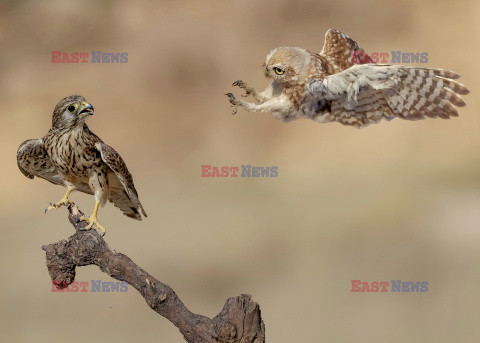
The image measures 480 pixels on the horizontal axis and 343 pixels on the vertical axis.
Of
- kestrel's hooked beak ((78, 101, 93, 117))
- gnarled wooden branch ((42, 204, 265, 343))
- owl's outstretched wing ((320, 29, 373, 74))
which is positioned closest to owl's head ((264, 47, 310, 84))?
owl's outstretched wing ((320, 29, 373, 74))

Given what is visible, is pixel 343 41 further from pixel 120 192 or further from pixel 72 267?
pixel 72 267

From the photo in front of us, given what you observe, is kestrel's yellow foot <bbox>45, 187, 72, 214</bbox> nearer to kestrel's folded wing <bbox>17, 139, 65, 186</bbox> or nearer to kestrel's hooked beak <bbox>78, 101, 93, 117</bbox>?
kestrel's folded wing <bbox>17, 139, 65, 186</bbox>

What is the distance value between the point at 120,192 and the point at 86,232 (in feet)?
1.09

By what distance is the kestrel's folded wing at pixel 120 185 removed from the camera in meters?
4.39

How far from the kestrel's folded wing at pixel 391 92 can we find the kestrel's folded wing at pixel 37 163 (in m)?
1.43

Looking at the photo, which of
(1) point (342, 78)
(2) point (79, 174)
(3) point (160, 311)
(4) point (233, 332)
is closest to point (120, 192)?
(2) point (79, 174)

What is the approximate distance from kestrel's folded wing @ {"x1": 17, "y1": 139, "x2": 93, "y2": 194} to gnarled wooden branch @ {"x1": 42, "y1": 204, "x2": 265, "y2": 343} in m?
0.34

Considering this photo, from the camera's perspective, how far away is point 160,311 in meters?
4.25

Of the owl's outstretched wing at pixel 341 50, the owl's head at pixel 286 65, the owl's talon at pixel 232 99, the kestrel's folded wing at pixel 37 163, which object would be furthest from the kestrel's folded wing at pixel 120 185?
the owl's outstretched wing at pixel 341 50

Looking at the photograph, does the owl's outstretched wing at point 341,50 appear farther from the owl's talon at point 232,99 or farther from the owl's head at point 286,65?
the owl's talon at point 232,99

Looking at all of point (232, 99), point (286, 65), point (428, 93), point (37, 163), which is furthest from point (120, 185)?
point (428, 93)

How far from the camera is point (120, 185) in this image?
4.59 meters

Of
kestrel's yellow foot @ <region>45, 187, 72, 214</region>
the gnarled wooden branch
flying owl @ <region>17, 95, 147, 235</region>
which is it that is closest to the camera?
the gnarled wooden branch

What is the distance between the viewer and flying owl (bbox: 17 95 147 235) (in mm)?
4289
